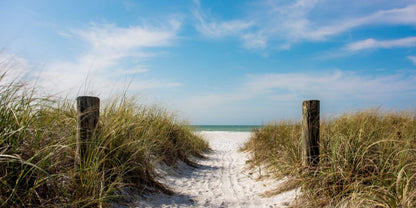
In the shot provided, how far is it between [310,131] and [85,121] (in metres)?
3.32

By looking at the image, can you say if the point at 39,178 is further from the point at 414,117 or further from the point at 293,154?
the point at 414,117

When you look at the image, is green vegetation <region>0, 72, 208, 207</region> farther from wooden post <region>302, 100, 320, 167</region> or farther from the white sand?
wooden post <region>302, 100, 320, 167</region>

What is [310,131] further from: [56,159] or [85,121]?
[56,159]

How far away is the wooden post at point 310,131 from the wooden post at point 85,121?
3160 millimetres

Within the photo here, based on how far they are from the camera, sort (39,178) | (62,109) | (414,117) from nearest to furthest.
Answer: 1. (39,178)
2. (62,109)
3. (414,117)

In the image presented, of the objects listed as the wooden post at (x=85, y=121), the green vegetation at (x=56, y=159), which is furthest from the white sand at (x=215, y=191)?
the wooden post at (x=85, y=121)

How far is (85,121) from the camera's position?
3.27 m

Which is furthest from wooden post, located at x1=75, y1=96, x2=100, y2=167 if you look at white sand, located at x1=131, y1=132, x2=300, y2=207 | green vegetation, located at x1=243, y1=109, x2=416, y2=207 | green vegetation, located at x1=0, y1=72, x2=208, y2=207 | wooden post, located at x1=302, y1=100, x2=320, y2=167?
wooden post, located at x1=302, y1=100, x2=320, y2=167

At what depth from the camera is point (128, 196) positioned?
12.0ft

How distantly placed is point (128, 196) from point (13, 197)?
1546 millimetres

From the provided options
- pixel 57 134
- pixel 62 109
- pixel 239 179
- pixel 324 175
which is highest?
pixel 62 109

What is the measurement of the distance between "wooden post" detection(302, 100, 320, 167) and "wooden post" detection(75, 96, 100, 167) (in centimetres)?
316

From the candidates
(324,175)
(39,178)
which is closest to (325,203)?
(324,175)

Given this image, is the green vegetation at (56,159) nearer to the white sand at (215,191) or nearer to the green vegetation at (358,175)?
the white sand at (215,191)
